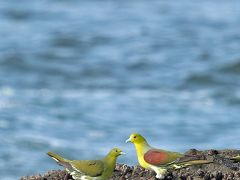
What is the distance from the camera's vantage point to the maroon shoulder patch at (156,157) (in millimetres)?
8773

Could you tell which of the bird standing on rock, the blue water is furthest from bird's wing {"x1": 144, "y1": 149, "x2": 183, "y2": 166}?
the blue water

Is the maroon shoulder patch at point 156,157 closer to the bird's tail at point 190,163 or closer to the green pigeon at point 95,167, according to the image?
the bird's tail at point 190,163

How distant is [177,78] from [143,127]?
4.95m

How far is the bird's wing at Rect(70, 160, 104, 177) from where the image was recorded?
8.62 metres

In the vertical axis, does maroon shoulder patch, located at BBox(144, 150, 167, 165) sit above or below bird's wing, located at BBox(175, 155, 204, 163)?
above

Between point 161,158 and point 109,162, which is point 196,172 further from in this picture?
point 109,162

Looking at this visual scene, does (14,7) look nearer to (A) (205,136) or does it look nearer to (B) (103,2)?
(B) (103,2)

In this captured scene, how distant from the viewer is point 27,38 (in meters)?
35.3

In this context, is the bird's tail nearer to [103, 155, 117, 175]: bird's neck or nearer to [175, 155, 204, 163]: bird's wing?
[175, 155, 204, 163]: bird's wing

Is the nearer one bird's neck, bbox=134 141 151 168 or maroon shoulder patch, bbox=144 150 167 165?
maroon shoulder patch, bbox=144 150 167 165

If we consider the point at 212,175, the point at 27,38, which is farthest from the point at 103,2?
the point at 212,175

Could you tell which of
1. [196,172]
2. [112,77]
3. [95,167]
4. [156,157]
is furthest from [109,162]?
[112,77]

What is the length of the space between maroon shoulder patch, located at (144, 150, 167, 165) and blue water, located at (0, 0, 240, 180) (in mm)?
10702

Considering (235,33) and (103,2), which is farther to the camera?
(103,2)
